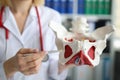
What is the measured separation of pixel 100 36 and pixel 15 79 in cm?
43

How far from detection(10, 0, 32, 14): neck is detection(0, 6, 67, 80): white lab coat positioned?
3 cm

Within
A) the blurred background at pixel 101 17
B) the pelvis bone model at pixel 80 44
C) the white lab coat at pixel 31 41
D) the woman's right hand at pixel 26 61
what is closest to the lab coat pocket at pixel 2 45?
the white lab coat at pixel 31 41

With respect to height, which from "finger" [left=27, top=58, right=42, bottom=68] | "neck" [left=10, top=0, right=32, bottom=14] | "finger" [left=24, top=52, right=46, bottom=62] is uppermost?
"neck" [left=10, top=0, right=32, bottom=14]

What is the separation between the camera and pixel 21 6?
1311 mm

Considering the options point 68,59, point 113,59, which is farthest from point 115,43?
point 68,59

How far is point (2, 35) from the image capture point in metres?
1.24

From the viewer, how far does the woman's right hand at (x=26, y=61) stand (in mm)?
1040

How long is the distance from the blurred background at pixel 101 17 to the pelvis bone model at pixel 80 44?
57.9 inches

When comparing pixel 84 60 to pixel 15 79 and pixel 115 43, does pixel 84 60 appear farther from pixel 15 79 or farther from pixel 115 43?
pixel 115 43

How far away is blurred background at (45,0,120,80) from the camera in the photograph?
2.56m

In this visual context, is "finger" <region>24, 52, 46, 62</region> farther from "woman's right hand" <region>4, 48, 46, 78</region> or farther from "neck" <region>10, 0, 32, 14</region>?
"neck" <region>10, 0, 32, 14</region>

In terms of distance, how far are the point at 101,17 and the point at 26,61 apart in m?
1.67

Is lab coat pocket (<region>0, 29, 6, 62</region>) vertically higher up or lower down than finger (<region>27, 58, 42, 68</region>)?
higher up

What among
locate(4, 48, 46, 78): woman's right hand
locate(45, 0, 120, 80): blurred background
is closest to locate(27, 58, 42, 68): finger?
locate(4, 48, 46, 78): woman's right hand
